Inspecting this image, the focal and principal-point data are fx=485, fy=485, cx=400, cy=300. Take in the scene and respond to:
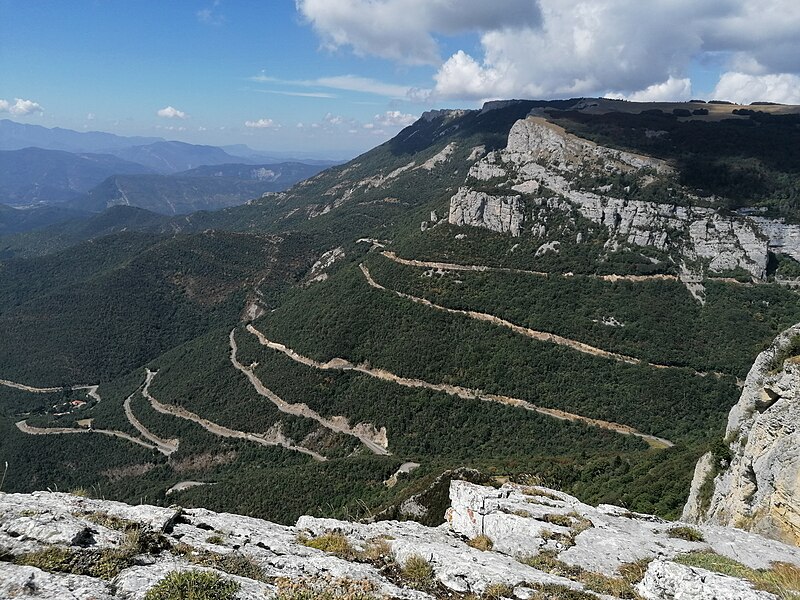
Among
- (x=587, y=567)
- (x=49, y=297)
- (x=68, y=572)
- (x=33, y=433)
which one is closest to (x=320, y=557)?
(x=68, y=572)

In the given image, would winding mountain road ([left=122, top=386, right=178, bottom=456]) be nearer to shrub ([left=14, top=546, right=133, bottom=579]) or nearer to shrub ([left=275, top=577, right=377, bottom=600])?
shrub ([left=14, top=546, right=133, bottom=579])

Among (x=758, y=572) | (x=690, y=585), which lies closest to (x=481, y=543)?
(x=690, y=585)

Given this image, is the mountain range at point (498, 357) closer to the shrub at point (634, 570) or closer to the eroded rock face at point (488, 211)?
the eroded rock face at point (488, 211)

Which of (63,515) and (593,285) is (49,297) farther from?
(63,515)

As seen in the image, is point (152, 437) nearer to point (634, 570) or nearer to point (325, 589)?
point (325, 589)

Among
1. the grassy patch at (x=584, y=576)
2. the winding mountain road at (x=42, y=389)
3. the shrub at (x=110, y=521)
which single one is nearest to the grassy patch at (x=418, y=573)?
the grassy patch at (x=584, y=576)
